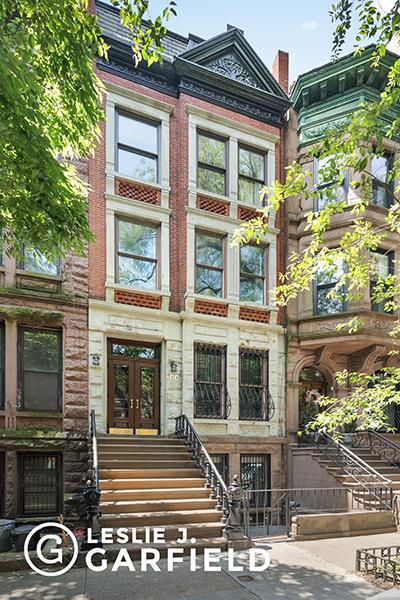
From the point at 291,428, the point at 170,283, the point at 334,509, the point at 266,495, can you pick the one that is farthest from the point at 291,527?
the point at 170,283

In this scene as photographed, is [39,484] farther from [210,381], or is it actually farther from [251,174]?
[251,174]

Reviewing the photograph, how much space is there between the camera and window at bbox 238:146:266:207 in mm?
15680

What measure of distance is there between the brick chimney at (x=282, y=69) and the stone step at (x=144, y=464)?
13.0 m

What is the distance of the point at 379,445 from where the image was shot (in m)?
15.2

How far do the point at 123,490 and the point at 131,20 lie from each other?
28.0ft

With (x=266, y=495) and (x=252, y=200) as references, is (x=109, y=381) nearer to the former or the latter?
(x=266, y=495)

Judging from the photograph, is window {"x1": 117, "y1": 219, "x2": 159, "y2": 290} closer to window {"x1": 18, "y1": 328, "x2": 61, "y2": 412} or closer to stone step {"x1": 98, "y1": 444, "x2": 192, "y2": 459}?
window {"x1": 18, "y1": 328, "x2": 61, "y2": 412}

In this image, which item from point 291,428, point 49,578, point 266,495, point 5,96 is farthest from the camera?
point 291,428

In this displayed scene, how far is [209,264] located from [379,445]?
7551 millimetres

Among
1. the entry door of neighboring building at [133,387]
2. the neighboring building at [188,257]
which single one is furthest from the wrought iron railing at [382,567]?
the entry door of neighboring building at [133,387]

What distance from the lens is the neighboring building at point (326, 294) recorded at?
15055mm

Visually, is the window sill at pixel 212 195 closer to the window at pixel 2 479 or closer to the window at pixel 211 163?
the window at pixel 211 163

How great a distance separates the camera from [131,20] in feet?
19.5

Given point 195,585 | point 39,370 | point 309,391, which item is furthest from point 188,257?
point 195,585
